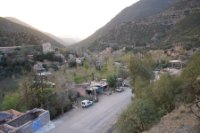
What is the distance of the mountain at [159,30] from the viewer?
6931 centimetres

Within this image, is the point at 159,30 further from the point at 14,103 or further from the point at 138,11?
the point at 14,103

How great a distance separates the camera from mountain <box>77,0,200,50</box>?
227 ft

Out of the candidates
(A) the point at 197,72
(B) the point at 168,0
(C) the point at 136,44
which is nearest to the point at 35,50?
(C) the point at 136,44

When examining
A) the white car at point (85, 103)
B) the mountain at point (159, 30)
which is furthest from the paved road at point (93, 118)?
the mountain at point (159, 30)

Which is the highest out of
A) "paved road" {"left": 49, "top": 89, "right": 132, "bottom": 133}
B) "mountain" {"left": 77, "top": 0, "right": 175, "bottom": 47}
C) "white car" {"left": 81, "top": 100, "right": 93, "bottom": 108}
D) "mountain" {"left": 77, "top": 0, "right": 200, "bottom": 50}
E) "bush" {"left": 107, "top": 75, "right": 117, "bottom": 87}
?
"mountain" {"left": 77, "top": 0, "right": 175, "bottom": 47}

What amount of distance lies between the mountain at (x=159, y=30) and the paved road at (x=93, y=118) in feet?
121

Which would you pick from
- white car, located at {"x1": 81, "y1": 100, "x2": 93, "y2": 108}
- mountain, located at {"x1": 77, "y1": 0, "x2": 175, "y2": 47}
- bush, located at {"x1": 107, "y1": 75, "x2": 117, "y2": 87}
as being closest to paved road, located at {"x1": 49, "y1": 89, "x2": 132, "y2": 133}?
white car, located at {"x1": 81, "y1": 100, "x2": 93, "y2": 108}

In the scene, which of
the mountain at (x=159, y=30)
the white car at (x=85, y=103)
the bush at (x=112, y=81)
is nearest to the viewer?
the white car at (x=85, y=103)

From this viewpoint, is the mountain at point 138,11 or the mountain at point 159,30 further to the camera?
the mountain at point 138,11

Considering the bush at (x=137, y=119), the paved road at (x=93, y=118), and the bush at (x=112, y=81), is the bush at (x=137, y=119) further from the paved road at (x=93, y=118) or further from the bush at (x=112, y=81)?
the bush at (x=112, y=81)

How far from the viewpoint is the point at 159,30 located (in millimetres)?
81250

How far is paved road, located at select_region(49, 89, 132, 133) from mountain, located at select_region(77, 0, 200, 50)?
37.0m

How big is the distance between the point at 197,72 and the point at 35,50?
46750 millimetres

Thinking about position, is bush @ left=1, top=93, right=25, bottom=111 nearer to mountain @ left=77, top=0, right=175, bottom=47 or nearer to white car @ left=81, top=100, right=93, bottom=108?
white car @ left=81, top=100, right=93, bottom=108
